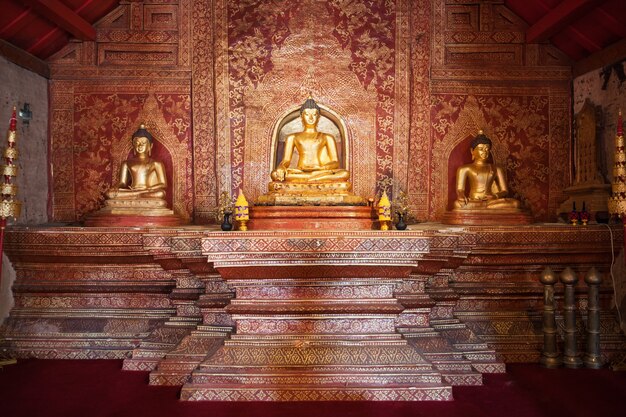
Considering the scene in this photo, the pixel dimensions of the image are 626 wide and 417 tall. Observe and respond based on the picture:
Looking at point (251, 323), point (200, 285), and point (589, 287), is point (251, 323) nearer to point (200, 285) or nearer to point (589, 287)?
point (200, 285)

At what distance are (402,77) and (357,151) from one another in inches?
51.5

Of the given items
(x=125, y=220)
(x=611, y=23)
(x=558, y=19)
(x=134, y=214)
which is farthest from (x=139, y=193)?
(x=611, y=23)

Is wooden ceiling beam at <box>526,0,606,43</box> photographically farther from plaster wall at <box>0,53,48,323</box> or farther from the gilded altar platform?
plaster wall at <box>0,53,48,323</box>

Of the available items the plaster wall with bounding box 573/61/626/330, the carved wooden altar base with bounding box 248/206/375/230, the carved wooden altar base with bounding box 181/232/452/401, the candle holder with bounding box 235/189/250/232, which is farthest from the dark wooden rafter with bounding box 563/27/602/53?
the candle holder with bounding box 235/189/250/232

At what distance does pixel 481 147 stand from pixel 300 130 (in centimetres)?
270

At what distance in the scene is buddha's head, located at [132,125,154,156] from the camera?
779cm

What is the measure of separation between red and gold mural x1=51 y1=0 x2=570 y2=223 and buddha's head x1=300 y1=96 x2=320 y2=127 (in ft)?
1.77

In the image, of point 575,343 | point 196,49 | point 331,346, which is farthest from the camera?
point 196,49

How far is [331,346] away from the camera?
5230 mm

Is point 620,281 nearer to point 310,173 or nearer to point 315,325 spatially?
point 315,325

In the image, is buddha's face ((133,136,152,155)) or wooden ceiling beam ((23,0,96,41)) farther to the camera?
buddha's face ((133,136,152,155))

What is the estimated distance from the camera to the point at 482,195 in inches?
305

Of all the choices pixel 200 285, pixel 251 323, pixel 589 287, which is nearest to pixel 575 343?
pixel 589 287

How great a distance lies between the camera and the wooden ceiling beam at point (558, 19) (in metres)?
6.58
